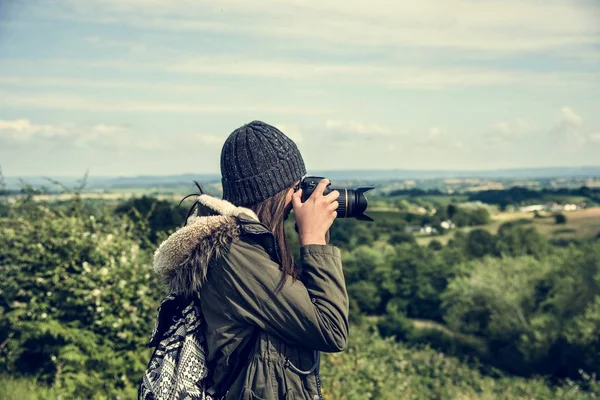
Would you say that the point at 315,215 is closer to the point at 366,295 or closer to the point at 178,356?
the point at 178,356

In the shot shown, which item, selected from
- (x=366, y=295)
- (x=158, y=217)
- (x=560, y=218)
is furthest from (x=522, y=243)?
(x=158, y=217)

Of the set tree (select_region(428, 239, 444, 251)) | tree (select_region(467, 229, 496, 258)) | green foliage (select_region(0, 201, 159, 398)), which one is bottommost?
tree (select_region(428, 239, 444, 251))

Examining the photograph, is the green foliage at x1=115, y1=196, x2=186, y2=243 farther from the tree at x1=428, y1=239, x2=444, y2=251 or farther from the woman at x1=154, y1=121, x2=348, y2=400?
the tree at x1=428, y1=239, x2=444, y2=251

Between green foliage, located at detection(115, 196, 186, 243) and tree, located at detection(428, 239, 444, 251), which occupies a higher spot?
green foliage, located at detection(115, 196, 186, 243)

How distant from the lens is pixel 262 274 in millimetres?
1922

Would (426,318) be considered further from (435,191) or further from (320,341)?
(435,191)

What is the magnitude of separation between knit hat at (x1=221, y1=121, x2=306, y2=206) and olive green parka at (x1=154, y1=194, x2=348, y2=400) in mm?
75

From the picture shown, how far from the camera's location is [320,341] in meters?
1.90

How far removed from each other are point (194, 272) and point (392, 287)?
3397cm

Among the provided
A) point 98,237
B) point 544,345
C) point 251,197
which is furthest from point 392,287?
point 251,197

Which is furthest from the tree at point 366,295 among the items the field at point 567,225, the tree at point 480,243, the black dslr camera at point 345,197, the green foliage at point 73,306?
the black dslr camera at point 345,197

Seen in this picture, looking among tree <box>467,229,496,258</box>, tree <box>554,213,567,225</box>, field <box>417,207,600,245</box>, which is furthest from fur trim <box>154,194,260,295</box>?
tree <box>554,213,567,225</box>

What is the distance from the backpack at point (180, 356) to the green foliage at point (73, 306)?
13.8 ft

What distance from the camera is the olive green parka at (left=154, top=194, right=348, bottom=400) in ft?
6.22
